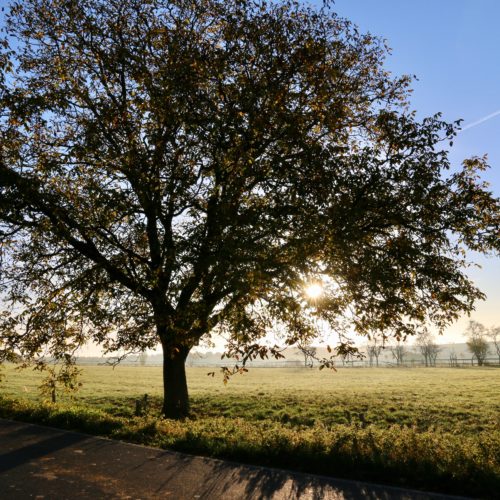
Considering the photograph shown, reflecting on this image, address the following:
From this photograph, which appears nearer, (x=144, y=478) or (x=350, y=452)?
(x=144, y=478)

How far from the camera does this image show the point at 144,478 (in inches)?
319

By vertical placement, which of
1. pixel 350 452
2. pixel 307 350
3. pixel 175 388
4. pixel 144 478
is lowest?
pixel 144 478

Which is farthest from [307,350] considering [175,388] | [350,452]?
[175,388]

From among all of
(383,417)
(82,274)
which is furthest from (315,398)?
(82,274)

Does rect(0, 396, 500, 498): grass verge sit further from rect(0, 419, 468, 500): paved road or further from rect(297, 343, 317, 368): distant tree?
rect(297, 343, 317, 368): distant tree

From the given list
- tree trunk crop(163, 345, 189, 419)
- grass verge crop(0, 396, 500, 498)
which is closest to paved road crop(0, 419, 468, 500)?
grass verge crop(0, 396, 500, 498)

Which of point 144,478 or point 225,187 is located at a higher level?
point 225,187

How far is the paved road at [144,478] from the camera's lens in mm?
7258

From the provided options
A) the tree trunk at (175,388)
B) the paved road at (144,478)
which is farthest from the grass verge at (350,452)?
the tree trunk at (175,388)

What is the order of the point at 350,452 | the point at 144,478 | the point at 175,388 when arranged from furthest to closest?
1. the point at 175,388
2. the point at 350,452
3. the point at 144,478

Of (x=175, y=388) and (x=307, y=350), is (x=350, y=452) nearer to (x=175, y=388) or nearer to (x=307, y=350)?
(x=307, y=350)

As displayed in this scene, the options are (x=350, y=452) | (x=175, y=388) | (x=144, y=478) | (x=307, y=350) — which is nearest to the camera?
(x=144, y=478)

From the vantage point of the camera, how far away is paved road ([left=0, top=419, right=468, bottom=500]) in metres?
7.26

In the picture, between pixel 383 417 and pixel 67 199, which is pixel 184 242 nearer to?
pixel 67 199
